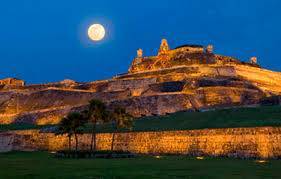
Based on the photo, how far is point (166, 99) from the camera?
5991cm

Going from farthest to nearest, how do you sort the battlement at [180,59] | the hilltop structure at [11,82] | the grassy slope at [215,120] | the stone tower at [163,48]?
1. the hilltop structure at [11,82]
2. the stone tower at [163,48]
3. the battlement at [180,59]
4. the grassy slope at [215,120]

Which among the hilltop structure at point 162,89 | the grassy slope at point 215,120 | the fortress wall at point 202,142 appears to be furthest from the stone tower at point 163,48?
the fortress wall at point 202,142

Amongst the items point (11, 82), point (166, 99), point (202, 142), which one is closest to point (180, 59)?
point (166, 99)

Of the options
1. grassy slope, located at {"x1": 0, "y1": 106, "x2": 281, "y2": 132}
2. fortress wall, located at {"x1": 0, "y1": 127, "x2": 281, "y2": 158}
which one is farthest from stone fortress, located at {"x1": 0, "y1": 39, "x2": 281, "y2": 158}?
grassy slope, located at {"x1": 0, "y1": 106, "x2": 281, "y2": 132}

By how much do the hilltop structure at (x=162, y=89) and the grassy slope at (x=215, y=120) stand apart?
8.72 meters

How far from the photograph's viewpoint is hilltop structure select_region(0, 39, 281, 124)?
60.1 metres

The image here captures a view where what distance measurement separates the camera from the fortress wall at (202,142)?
32.9 m

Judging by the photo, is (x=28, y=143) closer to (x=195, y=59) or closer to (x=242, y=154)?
(x=242, y=154)

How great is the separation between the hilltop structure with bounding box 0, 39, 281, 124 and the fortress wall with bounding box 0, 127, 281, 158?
1413cm

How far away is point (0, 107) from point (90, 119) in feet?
136

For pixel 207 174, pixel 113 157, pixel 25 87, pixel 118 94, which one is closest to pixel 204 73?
pixel 118 94

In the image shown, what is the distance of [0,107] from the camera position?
78438 millimetres

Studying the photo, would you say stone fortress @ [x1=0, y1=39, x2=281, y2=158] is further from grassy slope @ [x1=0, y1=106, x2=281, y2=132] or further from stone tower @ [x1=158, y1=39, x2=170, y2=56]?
grassy slope @ [x1=0, y1=106, x2=281, y2=132]

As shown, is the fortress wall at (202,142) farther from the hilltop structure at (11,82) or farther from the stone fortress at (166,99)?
the hilltop structure at (11,82)
